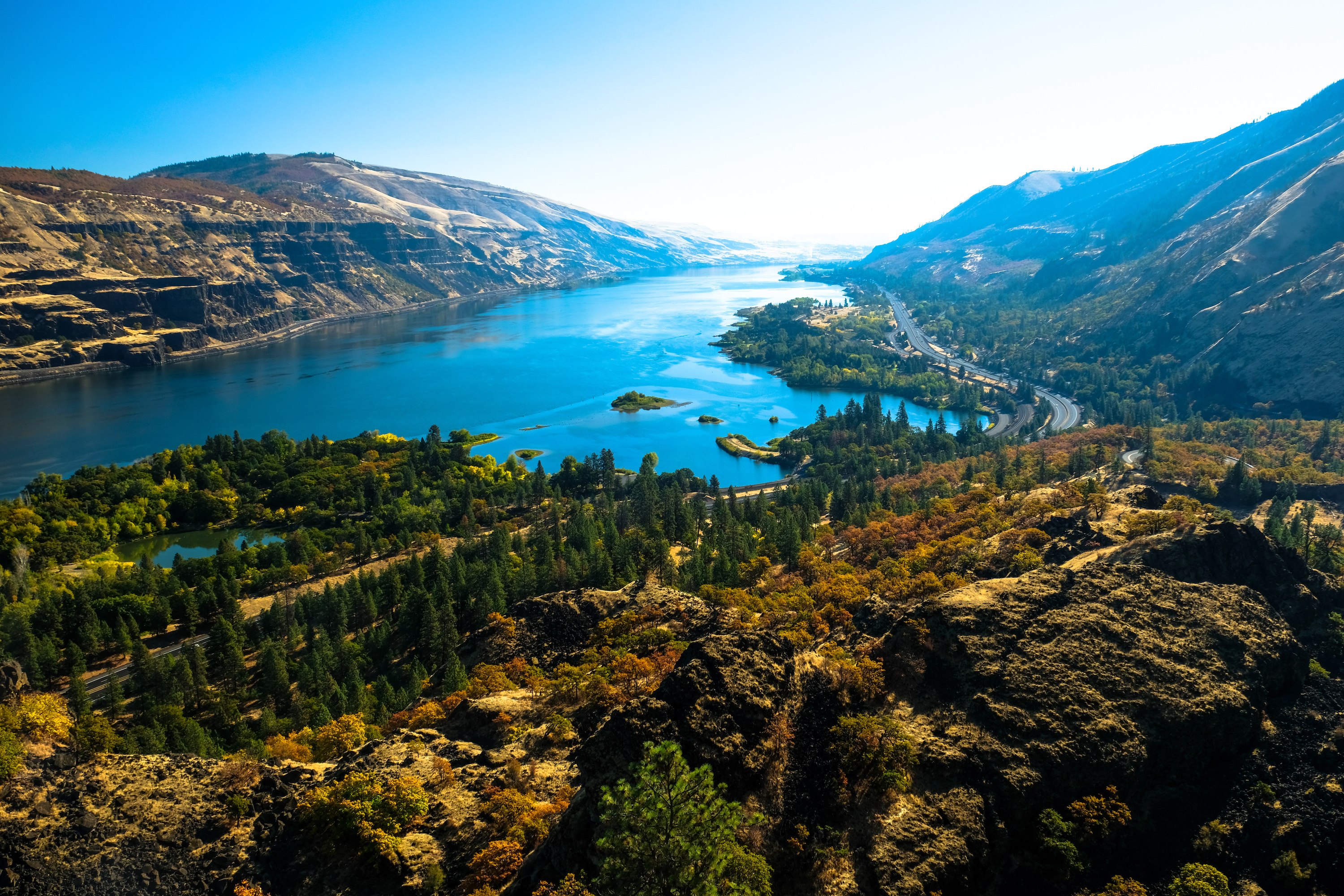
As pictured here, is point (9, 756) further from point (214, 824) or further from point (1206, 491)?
point (1206, 491)

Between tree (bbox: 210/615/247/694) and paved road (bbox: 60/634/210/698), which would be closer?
tree (bbox: 210/615/247/694)

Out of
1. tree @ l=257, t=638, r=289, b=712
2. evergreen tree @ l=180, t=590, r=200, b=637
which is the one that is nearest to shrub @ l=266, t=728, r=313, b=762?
tree @ l=257, t=638, r=289, b=712

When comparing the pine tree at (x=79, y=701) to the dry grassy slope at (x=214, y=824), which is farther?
the pine tree at (x=79, y=701)

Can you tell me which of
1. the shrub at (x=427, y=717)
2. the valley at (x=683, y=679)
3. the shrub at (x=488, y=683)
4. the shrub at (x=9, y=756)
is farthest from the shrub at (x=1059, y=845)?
the shrub at (x=9, y=756)

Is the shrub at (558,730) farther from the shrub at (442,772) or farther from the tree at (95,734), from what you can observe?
the tree at (95,734)

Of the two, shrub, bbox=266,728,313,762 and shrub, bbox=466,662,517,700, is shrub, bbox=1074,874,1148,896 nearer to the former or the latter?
shrub, bbox=466,662,517,700

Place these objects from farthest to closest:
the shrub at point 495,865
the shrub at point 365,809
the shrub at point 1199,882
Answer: the shrub at point 365,809 < the shrub at point 1199,882 < the shrub at point 495,865

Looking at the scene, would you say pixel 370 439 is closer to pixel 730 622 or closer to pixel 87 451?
pixel 87 451
